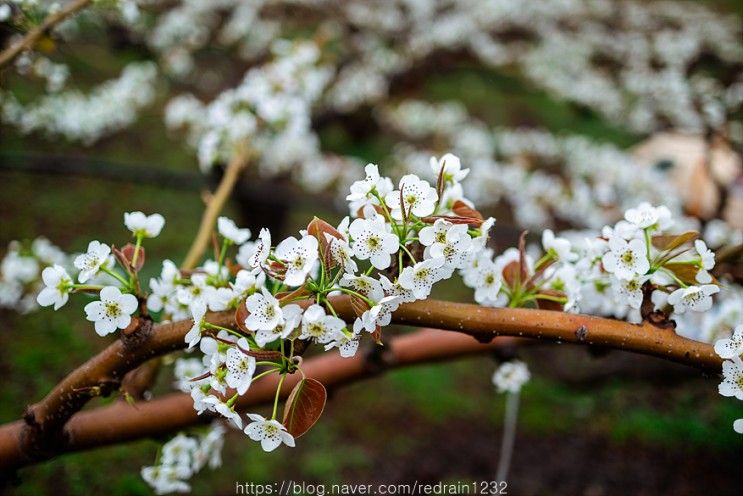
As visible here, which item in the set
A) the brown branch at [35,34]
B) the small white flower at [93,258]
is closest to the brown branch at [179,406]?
the small white flower at [93,258]

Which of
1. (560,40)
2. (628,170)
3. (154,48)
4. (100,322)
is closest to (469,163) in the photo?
(628,170)

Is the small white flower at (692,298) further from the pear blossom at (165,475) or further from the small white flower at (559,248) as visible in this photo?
the pear blossom at (165,475)

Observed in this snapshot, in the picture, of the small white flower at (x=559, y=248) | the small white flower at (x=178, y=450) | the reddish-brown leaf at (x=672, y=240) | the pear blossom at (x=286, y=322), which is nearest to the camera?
the pear blossom at (x=286, y=322)

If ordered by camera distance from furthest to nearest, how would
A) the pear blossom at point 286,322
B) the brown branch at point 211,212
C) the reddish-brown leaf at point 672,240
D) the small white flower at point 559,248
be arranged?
1. the brown branch at point 211,212
2. the small white flower at point 559,248
3. the reddish-brown leaf at point 672,240
4. the pear blossom at point 286,322

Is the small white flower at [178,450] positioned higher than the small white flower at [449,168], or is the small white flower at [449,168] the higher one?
the small white flower at [449,168]

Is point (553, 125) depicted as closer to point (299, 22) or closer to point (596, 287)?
point (299, 22)

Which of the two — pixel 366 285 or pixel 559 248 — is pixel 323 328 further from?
pixel 559 248

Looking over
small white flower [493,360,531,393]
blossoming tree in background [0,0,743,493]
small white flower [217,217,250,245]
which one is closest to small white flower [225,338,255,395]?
blossoming tree in background [0,0,743,493]
